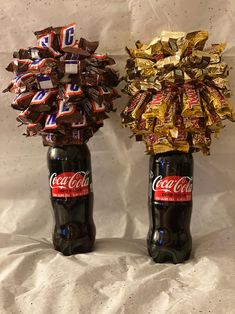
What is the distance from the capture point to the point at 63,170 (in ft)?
3.09

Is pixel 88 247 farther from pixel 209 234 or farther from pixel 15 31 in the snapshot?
pixel 15 31

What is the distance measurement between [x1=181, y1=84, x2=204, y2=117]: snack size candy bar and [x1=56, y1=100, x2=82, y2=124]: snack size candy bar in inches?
7.7

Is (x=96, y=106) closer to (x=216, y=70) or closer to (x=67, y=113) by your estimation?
(x=67, y=113)

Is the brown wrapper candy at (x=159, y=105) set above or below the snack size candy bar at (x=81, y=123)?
above

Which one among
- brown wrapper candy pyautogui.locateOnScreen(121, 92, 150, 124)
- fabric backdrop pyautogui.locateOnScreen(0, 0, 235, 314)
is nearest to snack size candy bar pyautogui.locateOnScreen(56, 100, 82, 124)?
brown wrapper candy pyautogui.locateOnScreen(121, 92, 150, 124)

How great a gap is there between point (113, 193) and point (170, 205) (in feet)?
0.76

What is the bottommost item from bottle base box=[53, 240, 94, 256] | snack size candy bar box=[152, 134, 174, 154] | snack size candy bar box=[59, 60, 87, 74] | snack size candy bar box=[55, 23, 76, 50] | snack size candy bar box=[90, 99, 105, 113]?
bottle base box=[53, 240, 94, 256]

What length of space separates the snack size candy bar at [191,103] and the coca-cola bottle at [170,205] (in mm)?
96

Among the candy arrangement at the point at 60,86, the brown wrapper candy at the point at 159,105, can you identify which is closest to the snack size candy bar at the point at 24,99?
the candy arrangement at the point at 60,86

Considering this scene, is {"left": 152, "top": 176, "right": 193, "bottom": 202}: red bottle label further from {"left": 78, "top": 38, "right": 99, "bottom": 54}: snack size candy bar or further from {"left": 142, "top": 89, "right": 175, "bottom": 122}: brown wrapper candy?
{"left": 78, "top": 38, "right": 99, "bottom": 54}: snack size candy bar

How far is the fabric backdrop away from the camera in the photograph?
0.84 meters

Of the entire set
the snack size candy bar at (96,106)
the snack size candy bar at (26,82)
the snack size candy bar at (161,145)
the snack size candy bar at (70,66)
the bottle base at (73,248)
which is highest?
the snack size candy bar at (70,66)

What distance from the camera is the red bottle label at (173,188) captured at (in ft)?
2.97

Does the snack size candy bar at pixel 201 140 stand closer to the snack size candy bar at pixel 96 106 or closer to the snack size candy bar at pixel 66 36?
the snack size candy bar at pixel 96 106
